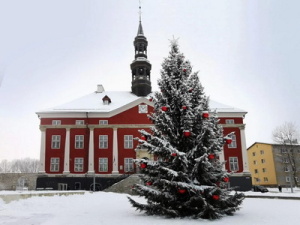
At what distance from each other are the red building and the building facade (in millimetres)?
19649

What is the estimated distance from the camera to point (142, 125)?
35531 mm

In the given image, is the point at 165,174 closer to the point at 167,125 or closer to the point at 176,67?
the point at 167,125

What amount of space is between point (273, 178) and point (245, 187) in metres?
23.2

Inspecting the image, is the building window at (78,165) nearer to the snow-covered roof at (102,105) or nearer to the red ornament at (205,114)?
the snow-covered roof at (102,105)

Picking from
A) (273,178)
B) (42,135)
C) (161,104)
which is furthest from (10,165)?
(161,104)

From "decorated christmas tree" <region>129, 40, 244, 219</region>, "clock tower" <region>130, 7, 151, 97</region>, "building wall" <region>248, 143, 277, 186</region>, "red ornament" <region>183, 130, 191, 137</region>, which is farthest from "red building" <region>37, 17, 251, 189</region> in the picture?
"red ornament" <region>183, 130, 191, 137</region>

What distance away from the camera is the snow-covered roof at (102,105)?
35.6 m

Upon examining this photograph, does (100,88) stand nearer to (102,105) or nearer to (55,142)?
(102,105)

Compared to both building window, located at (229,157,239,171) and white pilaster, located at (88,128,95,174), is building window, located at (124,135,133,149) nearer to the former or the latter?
white pilaster, located at (88,128,95,174)

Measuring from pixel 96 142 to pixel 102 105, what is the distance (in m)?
5.22

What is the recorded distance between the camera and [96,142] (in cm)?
3522

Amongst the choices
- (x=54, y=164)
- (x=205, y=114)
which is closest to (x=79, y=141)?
(x=54, y=164)

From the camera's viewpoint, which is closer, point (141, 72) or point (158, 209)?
point (158, 209)

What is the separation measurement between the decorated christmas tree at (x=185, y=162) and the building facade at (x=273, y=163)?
45283 mm
